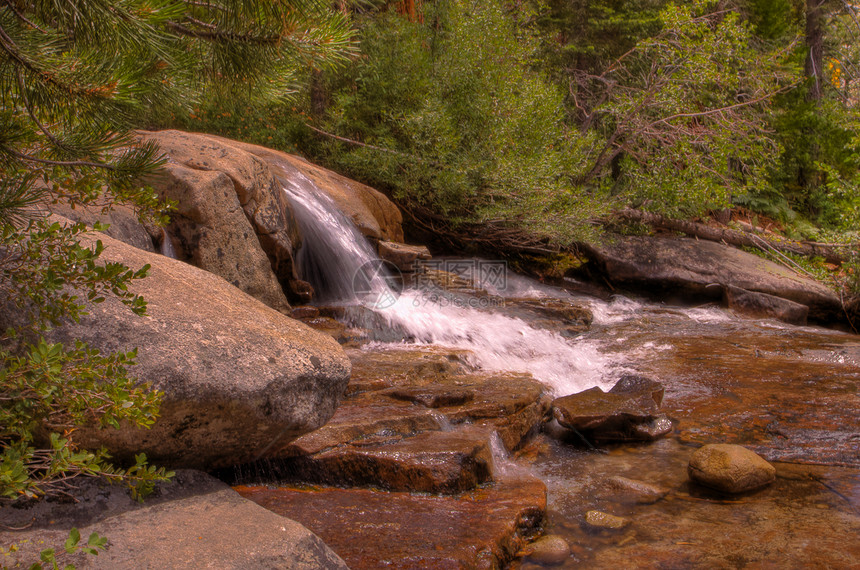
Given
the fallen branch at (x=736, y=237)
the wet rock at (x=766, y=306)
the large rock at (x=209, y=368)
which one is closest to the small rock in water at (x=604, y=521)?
the large rock at (x=209, y=368)

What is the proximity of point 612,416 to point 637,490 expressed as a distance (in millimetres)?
997

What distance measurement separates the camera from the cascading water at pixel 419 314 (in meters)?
→ 7.50

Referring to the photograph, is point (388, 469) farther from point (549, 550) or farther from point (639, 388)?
point (639, 388)

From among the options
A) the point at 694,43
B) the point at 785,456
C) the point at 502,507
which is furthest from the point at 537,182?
the point at 502,507

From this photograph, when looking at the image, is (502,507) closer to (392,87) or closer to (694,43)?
(392,87)

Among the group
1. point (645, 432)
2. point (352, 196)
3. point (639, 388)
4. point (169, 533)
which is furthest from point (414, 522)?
point (352, 196)

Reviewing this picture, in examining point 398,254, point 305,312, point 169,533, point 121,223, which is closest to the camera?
point 169,533

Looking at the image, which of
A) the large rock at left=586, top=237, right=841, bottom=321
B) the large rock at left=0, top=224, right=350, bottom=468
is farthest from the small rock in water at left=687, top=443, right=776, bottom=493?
the large rock at left=586, top=237, right=841, bottom=321

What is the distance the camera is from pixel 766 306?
11.8m

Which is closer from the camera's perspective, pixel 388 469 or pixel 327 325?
pixel 388 469

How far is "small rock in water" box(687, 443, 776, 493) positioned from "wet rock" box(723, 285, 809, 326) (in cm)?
808

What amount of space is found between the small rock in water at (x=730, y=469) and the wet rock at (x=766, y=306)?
808 centimetres

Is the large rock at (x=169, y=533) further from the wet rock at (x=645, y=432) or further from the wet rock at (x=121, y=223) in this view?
the wet rock at (x=645, y=432)

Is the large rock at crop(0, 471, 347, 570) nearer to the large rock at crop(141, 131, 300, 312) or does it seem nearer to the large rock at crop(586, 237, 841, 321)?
the large rock at crop(141, 131, 300, 312)
